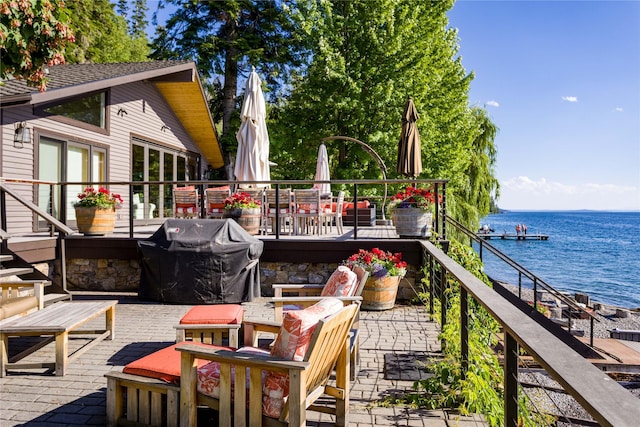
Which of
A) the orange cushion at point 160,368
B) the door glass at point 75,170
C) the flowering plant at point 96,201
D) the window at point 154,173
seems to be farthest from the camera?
the window at point 154,173

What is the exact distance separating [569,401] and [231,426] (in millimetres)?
8555

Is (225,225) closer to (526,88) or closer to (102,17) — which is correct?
(102,17)

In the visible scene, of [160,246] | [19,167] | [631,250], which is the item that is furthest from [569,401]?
[631,250]

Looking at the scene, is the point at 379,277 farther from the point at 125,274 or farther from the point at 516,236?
the point at 516,236

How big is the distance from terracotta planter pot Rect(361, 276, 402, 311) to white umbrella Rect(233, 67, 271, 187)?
3560 millimetres

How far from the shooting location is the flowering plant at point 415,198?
7.26m

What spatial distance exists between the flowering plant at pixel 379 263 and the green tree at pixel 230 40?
15.4 metres

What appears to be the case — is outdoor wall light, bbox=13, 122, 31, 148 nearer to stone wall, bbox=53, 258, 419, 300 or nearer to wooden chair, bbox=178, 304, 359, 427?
stone wall, bbox=53, 258, 419, 300

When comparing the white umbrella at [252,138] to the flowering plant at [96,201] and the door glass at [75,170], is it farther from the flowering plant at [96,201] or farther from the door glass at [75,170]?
the door glass at [75,170]

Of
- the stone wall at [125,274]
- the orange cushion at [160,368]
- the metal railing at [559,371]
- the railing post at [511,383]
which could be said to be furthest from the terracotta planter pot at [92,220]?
the railing post at [511,383]

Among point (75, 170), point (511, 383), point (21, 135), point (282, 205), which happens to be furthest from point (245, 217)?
point (511, 383)

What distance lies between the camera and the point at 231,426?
259 centimetres

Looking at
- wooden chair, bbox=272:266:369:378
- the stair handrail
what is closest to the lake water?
wooden chair, bbox=272:266:369:378

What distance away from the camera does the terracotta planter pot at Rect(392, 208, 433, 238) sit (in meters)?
7.36
